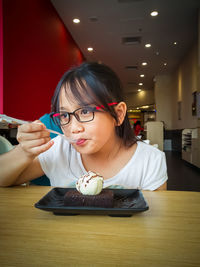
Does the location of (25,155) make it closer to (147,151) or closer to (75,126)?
(75,126)

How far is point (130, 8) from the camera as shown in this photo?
4.60 metres

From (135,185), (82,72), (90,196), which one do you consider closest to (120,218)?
(90,196)

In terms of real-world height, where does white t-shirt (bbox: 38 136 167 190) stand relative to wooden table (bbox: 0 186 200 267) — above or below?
above

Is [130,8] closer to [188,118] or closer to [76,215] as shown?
[188,118]

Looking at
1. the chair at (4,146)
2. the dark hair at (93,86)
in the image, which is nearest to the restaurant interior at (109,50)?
the dark hair at (93,86)

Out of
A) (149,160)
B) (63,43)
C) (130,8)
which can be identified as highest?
→ (130,8)

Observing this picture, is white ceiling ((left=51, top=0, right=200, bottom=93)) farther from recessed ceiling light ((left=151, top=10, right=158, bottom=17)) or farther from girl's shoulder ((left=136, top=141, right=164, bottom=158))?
girl's shoulder ((left=136, top=141, right=164, bottom=158))

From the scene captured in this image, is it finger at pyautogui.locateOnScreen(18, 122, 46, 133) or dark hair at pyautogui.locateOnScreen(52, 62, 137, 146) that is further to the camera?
dark hair at pyautogui.locateOnScreen(52, 62, 137, 146)

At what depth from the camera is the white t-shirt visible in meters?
0.88

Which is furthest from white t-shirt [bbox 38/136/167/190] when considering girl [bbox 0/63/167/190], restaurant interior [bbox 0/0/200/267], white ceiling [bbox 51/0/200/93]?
white ceiling [bbox 51/0/200/93]

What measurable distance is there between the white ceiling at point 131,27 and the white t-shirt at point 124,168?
14.0ft

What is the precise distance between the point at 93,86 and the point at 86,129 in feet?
0.58

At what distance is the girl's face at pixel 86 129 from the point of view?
2.37ft

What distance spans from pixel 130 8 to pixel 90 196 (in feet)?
16.3
